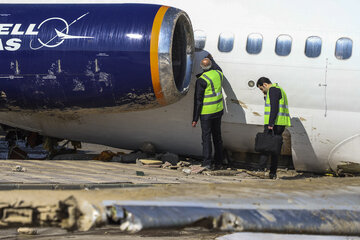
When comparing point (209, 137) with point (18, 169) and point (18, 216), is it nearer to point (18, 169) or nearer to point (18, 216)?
point (18, 169)

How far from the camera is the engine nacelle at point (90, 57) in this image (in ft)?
28.8

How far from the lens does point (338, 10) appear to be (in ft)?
30.4

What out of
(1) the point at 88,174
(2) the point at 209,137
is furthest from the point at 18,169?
(2) the point at 209,137

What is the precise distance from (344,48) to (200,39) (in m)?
2.35

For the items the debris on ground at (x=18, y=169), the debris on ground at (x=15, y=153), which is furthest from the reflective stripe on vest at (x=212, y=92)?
the debris on ground at (x=15, y=153)

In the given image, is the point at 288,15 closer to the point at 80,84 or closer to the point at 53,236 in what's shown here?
the point at 80,84

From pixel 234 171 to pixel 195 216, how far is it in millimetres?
5794

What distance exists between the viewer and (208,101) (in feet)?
30.9

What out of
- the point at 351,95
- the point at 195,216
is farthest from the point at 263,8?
the point at 195,216

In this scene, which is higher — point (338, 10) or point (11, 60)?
point (338, 10)

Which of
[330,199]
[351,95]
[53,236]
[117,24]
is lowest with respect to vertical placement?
[53,236]

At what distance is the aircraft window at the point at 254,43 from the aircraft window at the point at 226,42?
0.93 ft

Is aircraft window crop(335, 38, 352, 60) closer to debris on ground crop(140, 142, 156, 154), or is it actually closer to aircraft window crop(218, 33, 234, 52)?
aircraft window crop(218, 33, 234, 52)

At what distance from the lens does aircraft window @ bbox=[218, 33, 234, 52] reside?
9.44 m
